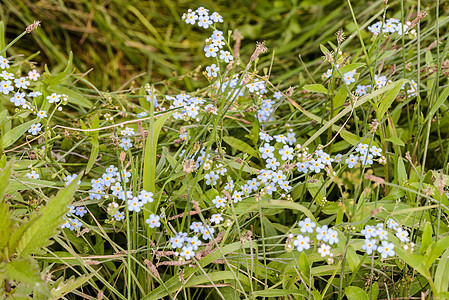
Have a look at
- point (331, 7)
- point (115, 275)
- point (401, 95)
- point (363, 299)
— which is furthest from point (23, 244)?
point (331, 7)

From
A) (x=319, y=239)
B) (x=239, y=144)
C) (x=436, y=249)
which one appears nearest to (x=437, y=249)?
(x=436, y=249)

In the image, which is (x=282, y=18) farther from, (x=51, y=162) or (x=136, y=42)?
(x=51, y=162)

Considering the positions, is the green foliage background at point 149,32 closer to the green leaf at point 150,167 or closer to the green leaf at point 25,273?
the green leaf at point 150,167

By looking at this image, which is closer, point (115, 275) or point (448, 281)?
point (448, 281)

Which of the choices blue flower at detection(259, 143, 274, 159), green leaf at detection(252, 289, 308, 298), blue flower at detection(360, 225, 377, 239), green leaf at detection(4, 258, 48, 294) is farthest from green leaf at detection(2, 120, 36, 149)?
blue flower at detection(360, 225, 377, 239)

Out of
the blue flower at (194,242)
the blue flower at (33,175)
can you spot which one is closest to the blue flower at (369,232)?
the blue flower at (194,242)

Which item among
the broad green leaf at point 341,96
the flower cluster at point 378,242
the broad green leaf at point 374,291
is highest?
the broad green leaf at point 341,96
